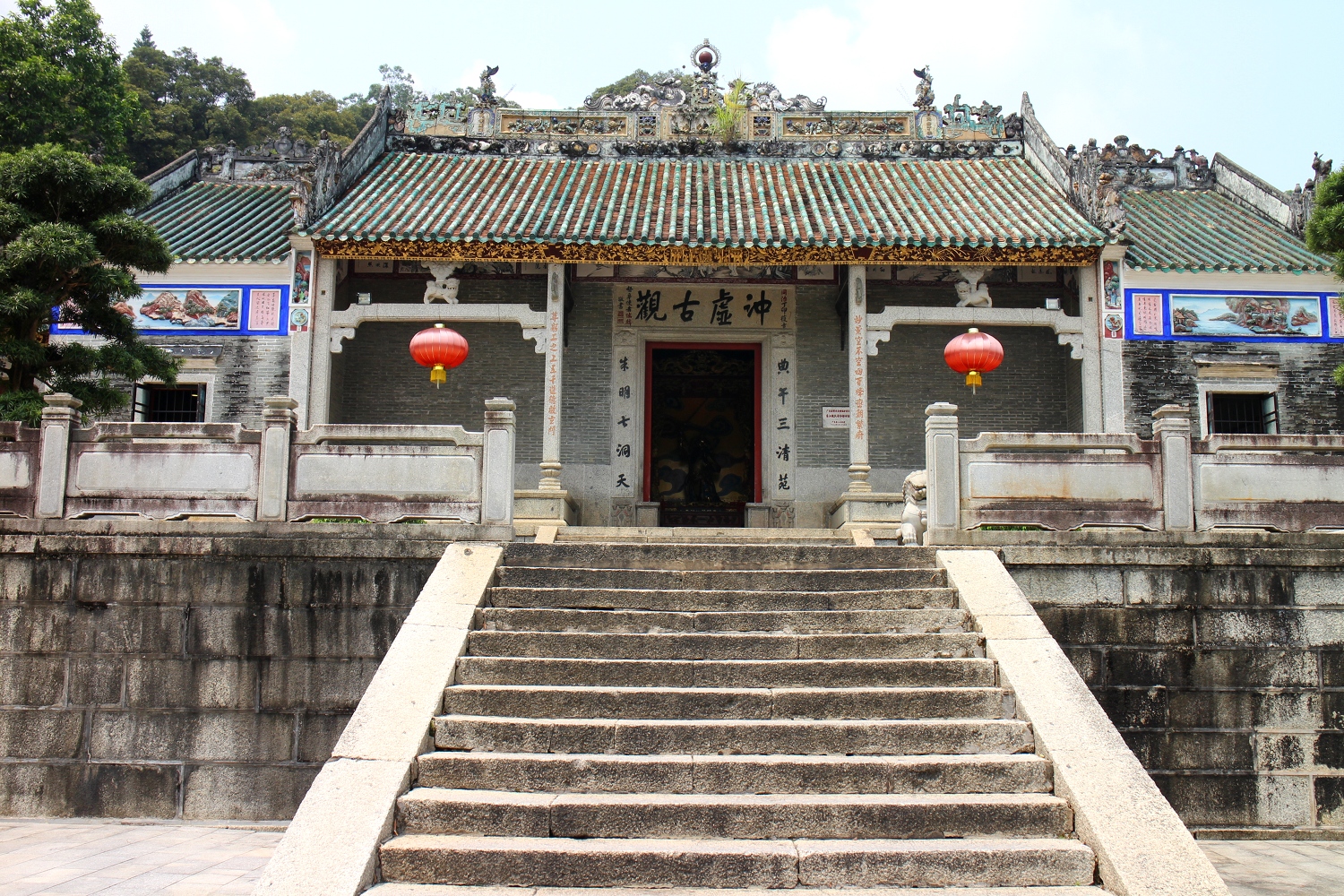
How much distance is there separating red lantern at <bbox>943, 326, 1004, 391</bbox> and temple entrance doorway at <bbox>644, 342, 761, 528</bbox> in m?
→ 3.33

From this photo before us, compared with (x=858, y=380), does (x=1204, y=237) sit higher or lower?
higher

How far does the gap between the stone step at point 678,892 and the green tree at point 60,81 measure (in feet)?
54.2

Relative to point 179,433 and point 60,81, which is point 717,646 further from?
point 60,81

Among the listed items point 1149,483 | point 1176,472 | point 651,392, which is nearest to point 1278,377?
point 1176,472

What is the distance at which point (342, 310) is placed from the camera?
11406mm

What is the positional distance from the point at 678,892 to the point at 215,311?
32.9 feet

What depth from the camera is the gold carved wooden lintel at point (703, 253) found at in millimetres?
11133

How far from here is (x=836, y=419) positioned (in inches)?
499

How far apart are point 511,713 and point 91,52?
17810mm

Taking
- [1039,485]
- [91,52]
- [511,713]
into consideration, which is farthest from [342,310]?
[91,52]

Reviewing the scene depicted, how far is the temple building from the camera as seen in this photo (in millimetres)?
11266

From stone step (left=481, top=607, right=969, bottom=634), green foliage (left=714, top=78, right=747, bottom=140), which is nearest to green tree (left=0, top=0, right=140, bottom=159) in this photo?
green foliage (left=714, top=78, right=747, bottom=140)

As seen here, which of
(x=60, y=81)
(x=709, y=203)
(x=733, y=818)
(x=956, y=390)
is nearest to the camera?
(x=733, y=818)

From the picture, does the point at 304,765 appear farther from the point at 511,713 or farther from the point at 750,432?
the point at 750,432
